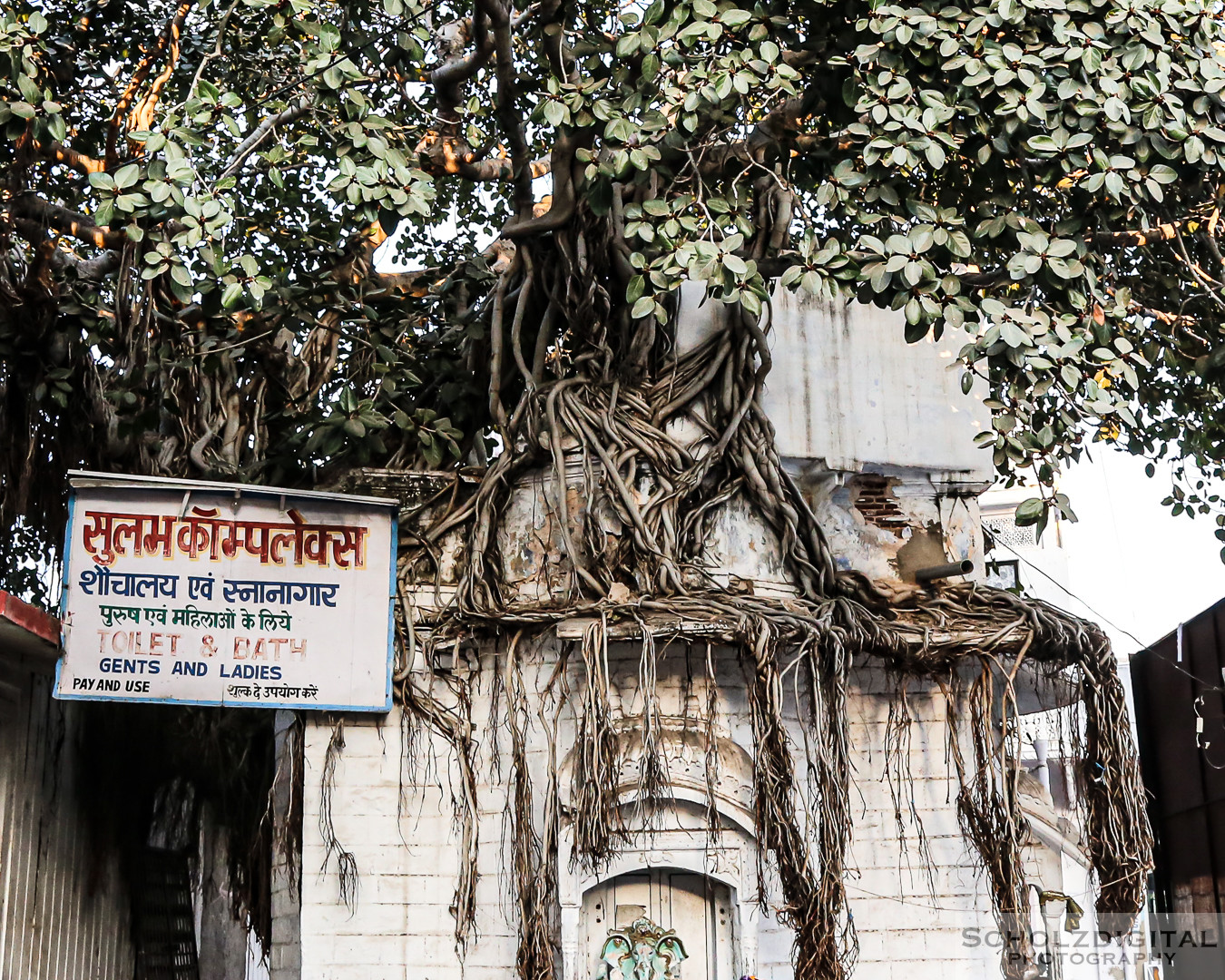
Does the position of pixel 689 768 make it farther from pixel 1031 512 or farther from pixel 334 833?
pixel 1031 512

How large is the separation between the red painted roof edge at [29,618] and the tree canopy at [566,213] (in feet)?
4.52

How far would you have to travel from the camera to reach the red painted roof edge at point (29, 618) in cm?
614

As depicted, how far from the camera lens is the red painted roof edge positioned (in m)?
6.14

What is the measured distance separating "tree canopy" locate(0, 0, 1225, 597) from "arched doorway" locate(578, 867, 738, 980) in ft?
7.58

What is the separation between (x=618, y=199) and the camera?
7289mm

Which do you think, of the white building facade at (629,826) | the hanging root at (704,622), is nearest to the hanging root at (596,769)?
the hanging root at (704,622)

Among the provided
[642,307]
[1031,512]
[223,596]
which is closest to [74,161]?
[223,596]

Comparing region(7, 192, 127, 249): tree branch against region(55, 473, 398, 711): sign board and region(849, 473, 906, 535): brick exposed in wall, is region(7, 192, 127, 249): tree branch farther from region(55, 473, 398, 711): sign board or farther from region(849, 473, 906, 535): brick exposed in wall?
region(849, 473, 906, 535): brick exposed in wall

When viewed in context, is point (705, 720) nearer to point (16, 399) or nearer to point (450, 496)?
point (450, 496)

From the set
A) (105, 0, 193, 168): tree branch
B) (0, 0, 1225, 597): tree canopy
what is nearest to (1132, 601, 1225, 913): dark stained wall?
(0, 0, 1225, 597): tree canopy

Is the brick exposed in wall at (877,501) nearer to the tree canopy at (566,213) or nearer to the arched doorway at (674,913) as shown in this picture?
the tree canopy at (566,213)

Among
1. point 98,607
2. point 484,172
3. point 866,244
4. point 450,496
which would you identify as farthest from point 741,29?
point 98,607

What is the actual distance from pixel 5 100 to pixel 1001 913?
5.79 meters

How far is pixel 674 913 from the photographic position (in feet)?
22.6
